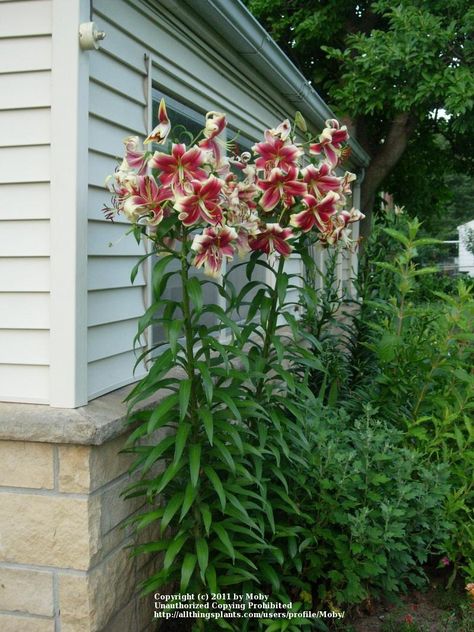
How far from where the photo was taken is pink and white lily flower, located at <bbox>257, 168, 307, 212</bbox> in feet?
8.82

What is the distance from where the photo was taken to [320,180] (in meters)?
2.73

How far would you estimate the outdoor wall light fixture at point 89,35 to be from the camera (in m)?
2.71

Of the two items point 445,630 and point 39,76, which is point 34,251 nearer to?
point 39,76

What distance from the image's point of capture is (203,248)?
8.13 ft

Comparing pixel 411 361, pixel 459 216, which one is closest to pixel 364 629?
pixel 411 361

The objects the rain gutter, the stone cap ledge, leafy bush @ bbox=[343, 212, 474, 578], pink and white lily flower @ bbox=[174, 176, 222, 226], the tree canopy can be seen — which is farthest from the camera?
the tree canopy

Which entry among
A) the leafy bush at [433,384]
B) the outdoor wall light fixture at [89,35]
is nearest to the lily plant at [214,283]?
the outdoor wall light fixture at [89,35]

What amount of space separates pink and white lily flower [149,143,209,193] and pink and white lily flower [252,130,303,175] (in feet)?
1.23

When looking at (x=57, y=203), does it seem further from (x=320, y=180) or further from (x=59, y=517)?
(x=59, y=517)

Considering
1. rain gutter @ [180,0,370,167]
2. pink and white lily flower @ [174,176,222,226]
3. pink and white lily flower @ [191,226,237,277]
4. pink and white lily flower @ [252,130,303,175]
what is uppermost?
rain gutter @ [180,0,370,167]

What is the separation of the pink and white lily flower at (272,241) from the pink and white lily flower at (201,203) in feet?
1.21

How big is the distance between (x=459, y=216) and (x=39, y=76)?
4821cm

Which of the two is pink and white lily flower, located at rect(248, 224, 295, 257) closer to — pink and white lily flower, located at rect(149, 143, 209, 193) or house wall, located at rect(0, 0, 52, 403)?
pink and white lily flower, located at rect(149, 143, 209, 193)

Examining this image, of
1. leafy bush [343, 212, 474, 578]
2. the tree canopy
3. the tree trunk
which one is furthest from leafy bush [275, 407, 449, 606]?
the tree trunk
